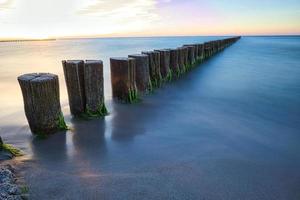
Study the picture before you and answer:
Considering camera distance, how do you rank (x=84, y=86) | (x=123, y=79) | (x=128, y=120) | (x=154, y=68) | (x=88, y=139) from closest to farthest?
(x=88, y=139), (x=84, y=86), (x=128, y=120), (x=123, y=79), (x=154, y=68)

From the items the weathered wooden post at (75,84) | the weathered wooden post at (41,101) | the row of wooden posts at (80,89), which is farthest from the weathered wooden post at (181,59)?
the weathered wooden post at (41,101)

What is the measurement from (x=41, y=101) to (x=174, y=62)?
233 inches

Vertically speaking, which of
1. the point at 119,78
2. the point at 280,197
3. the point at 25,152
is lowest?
the point at 280,197

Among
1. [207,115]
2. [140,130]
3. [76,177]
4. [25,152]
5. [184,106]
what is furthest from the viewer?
Answer: [184,106]

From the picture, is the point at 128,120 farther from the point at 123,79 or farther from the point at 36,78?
the point at 36,78

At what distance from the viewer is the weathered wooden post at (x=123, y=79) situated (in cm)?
543

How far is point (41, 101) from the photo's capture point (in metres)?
3.64

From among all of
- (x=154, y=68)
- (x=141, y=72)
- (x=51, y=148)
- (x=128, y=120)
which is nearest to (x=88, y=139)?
(x=51, y=148)

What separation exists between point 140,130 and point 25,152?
1616mm

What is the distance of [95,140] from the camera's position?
3.82m

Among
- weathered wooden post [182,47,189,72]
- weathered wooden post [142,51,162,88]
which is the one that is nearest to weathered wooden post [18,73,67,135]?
weathered wooden post [142,51,162,88]

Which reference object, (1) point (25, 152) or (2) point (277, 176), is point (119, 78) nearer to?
(1) point (25, 152)

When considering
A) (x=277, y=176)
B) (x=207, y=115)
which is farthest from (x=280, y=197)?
(x=207, y=115)

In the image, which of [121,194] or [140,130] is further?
[140,130]
